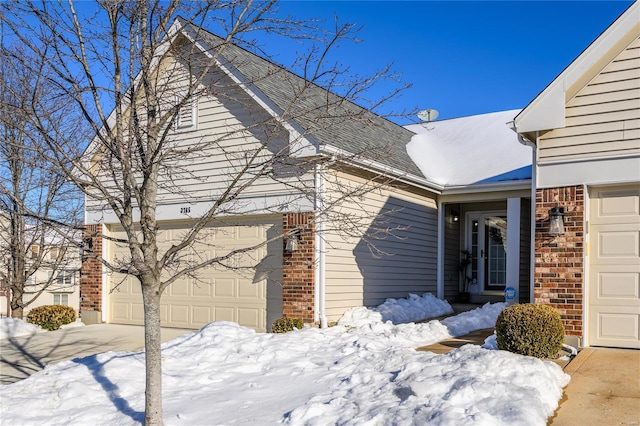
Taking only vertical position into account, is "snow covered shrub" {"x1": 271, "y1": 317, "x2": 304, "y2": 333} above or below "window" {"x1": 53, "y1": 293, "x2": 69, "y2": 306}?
above

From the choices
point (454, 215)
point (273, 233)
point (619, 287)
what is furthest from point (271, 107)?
point (454, 215)

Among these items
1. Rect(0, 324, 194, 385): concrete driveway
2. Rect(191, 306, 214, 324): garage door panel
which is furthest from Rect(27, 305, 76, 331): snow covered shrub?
Rect(191, 306, 214, 324): garage door panel

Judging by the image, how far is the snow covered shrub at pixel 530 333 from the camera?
7.84 meters

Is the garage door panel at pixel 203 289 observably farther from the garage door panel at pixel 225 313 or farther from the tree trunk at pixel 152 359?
the tree trunk at pixel 152 359

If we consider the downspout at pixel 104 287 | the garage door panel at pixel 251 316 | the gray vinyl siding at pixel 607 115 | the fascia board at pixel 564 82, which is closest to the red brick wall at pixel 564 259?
the gray vinyl siding at pixel 607 115

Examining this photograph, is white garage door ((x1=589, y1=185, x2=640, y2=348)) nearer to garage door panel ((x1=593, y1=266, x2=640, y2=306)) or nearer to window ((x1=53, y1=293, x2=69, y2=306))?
garage door panel ((x1=593, y1=266, x2=640, y2=306))

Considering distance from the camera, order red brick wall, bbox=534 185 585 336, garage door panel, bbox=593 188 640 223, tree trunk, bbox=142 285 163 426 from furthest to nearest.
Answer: red brick wall, bbox=534 185 585 336, garage door panel, bbox=593 188 640 223, tree trunk, bbox=142 285 163 426

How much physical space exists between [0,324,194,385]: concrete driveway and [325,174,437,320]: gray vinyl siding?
329 centimetres

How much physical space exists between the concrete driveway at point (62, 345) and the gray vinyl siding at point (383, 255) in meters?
3.29

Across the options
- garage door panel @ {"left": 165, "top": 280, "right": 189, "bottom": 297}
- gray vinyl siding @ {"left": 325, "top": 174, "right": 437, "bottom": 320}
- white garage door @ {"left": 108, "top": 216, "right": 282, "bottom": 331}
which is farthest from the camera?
garage door panel @ {"left": 165, "top": 280, "right": 189, "bottom": 297}

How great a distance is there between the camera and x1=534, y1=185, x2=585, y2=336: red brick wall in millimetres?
8727

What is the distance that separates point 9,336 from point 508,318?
9.90m

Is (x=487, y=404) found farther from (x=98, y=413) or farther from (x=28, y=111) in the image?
(x=28, y=111)

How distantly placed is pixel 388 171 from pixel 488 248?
5677 millimetres
